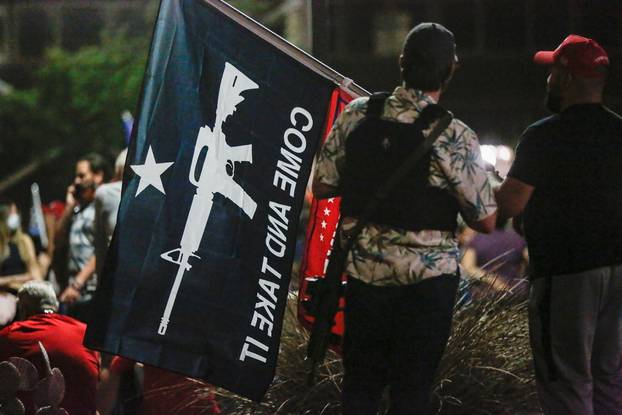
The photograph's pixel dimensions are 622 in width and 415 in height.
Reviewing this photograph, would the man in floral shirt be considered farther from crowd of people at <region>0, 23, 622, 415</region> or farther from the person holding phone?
the person holding phone

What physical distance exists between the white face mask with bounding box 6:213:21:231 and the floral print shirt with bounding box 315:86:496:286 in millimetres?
7956

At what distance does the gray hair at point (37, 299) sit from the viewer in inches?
279

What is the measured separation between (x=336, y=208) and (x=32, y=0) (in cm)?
6119

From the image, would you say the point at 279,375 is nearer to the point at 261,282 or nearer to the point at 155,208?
the point at 261,282

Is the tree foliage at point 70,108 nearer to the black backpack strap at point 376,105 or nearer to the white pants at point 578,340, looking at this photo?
the white pants at point 578,340

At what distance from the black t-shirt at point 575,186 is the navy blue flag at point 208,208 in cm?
107

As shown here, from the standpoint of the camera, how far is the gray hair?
7.10 m

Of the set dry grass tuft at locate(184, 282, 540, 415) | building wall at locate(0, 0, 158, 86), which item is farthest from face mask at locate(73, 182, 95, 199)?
building wall at locate(0, 0, 158, 86)

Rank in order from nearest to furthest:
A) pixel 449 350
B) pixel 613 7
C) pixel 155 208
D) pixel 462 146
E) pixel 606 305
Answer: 1. pixel 462 146
2. pixel 606 305
3. pixel 155 208
4. pixel 449 350
5. pixel 613 7

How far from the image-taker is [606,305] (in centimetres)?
507

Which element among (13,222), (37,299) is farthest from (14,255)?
(37,299)

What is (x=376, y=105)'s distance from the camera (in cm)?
467

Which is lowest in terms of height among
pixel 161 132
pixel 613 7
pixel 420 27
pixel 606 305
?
pixel 606 305

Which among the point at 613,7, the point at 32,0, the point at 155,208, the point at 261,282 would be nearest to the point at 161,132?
the point at 155,208
